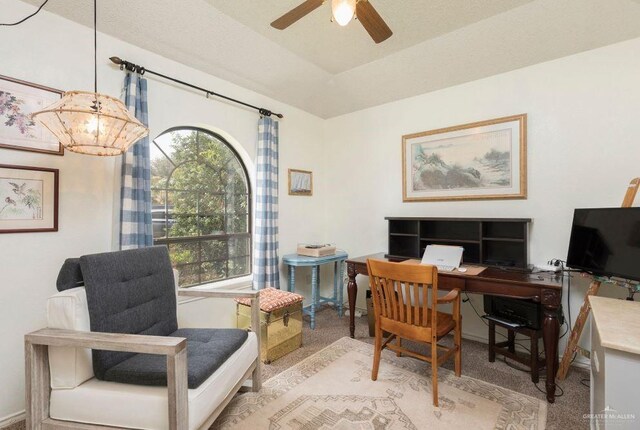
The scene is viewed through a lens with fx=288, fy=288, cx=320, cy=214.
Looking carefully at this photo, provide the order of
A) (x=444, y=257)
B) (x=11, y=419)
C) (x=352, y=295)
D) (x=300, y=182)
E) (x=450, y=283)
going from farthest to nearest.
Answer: (x=300, y=182), (x=352, y=295), (x=444, y=257), (x=450, y=283), (x=11, y=419)

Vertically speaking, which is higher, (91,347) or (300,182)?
(300,182)

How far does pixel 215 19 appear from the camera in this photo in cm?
223

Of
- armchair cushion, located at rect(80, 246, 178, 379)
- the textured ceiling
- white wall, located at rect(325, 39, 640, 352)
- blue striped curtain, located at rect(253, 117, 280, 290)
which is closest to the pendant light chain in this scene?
the textured ceiling

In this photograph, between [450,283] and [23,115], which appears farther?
[450,283]

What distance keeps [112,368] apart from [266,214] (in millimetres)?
1892

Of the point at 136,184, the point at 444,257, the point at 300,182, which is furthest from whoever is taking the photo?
the point at 300,182

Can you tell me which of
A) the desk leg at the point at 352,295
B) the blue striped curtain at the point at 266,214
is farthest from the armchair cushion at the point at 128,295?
the desk leg at the point at 352,295

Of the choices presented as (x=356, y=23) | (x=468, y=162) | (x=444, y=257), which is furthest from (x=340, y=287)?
(x=356, y=23)

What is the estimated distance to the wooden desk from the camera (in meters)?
1.86

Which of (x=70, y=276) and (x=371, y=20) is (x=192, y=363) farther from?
(x=371, y=20)

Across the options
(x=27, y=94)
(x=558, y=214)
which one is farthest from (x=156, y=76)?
(x=558, y=214)

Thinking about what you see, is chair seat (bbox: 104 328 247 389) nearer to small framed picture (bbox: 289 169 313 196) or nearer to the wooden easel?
small framed picture (bbox: 289 169 313 196)

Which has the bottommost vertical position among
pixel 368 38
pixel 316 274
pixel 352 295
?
pixel 352 295

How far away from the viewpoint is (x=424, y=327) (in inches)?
74.6
